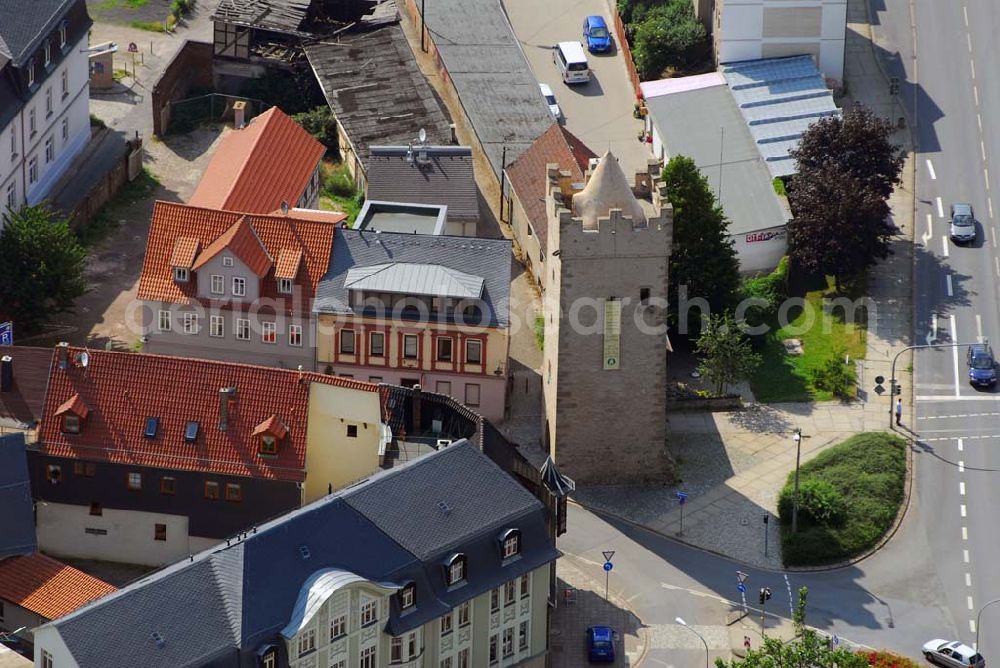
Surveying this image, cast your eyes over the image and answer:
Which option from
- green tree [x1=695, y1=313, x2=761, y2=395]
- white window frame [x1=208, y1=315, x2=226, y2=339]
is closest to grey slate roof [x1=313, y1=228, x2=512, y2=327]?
white window frame [x1=208, y1=315, x2=226, y2=339]

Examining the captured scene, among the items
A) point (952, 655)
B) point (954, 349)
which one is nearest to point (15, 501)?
point (952, 655)

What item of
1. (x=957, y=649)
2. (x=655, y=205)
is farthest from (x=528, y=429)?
(x=957, y=649)

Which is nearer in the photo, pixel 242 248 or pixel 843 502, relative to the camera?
pixel 843 502

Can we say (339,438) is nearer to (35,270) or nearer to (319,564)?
(319,564)

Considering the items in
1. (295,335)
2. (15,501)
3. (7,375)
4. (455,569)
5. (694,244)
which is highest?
(694,244)

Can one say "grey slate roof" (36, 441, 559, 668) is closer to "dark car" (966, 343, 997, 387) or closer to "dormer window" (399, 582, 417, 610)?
"dormer window" (399, 582, 417, 610)

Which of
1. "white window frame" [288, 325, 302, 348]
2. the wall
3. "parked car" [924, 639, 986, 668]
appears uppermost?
"white window frame" [288, 325, 302, 348]
